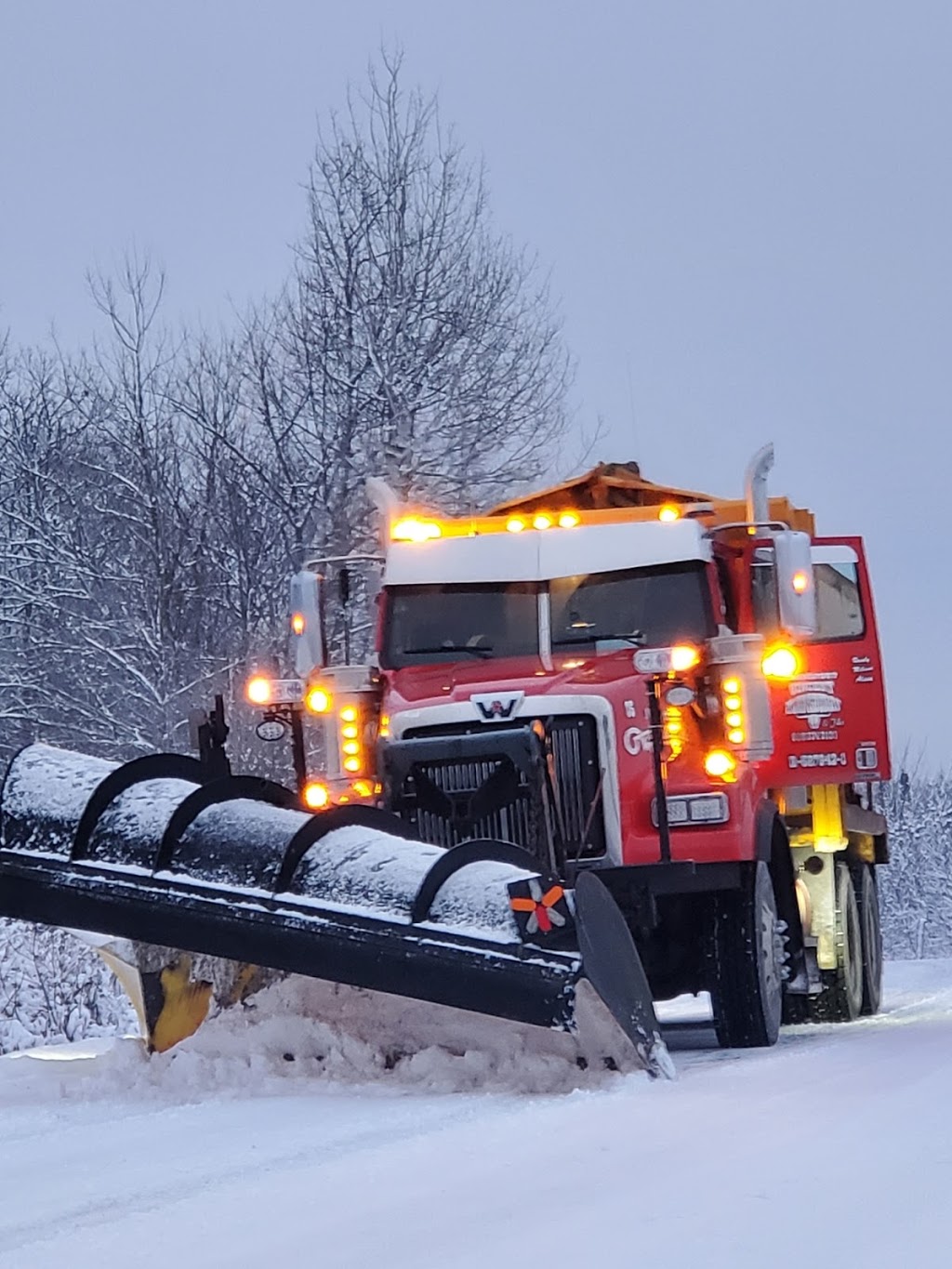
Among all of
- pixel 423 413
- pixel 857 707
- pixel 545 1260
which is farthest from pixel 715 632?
pixel 423 413

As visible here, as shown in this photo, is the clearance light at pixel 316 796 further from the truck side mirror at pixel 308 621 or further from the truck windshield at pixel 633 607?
the truck windshield at pixel 633 607

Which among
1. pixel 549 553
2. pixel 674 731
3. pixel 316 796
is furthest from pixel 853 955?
pixel 316 796

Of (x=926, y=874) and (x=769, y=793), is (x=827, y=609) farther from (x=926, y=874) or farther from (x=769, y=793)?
(x=926, y=874)

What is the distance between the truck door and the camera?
11633 mm

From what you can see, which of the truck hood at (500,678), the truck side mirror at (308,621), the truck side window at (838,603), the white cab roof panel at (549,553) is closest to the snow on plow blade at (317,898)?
the truck hood at (500,678)

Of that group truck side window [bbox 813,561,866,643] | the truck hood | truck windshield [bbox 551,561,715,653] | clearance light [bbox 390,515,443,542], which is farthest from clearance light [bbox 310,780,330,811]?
truck side window [bbox 813,561,866,643]

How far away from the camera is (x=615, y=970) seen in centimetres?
674

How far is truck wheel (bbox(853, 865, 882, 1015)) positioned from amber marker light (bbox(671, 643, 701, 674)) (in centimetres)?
409

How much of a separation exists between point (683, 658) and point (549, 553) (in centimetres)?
111

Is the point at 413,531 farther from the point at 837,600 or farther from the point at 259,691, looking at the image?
the point at 837,600

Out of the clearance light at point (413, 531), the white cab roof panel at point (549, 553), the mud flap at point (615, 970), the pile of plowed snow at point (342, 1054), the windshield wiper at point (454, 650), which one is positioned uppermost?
the clearance light at point (413, 531)

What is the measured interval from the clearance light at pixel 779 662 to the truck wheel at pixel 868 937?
373 cm

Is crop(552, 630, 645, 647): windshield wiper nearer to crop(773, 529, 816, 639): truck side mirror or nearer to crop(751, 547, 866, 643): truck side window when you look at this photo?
crop(773, 529, 816, 639): truck side mirror

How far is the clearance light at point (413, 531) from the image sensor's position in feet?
A: 33.3
